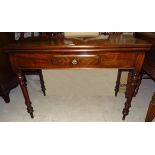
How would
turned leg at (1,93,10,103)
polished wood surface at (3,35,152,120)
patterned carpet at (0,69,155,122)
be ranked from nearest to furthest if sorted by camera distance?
polished wood surface at (3,35,152,120), patterned carpet at (0,69,155,122), turned leg at (1,93,10,103)

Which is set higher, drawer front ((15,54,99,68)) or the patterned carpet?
drawer front ((15,54,99,68))

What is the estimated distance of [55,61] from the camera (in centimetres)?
136

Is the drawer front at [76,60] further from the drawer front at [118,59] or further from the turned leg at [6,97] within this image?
the turned leg at [6,97]

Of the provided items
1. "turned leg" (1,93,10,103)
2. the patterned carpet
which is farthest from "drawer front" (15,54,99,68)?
"turned leg" (1,93,10,103)

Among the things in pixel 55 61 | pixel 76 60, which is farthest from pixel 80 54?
pixel 55 61

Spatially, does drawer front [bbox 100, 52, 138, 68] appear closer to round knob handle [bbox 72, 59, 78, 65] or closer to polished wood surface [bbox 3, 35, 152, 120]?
polished wood surface [bbox 3, 35, 152, 120]

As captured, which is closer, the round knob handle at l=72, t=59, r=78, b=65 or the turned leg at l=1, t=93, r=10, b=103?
the round knob handle at l=72, t=59, r=78, b=65

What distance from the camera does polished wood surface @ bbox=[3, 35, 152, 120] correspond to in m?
1.27

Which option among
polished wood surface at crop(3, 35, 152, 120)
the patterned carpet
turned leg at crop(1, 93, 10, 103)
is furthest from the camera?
turned leg at crop(1, 93, 10, 103)

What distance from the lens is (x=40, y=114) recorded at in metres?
1.88

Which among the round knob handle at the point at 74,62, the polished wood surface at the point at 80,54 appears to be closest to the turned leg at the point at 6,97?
the polished wood surface at the point at 80,54

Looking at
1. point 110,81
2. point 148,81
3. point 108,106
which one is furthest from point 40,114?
point 148,81

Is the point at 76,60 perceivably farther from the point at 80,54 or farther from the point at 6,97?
the point at 6,97
